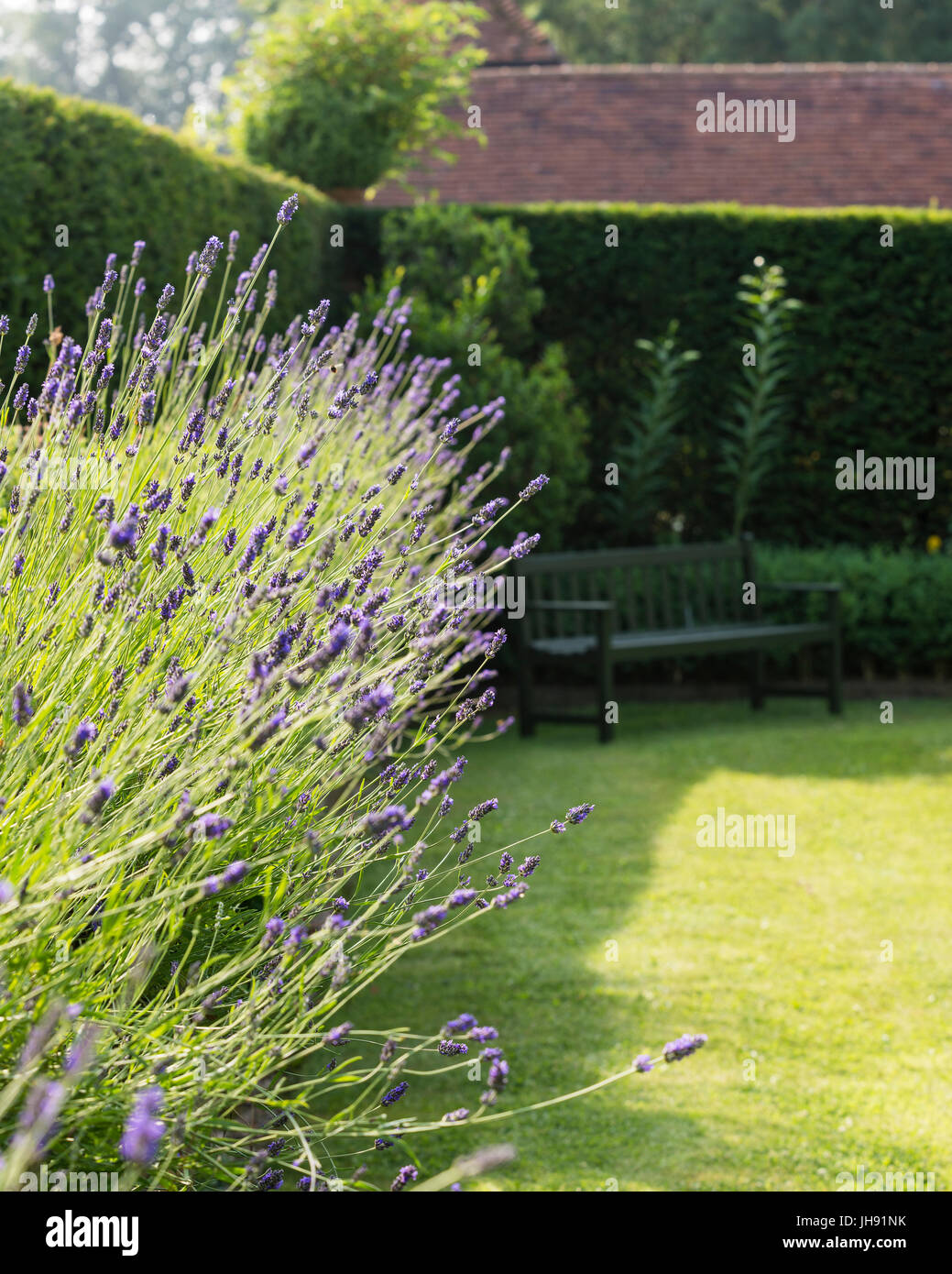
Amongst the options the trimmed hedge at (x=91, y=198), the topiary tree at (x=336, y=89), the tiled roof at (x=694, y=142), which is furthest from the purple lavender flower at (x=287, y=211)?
the tiled roof at (x=694, y=142)

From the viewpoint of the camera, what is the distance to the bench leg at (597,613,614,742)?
738 centimetres

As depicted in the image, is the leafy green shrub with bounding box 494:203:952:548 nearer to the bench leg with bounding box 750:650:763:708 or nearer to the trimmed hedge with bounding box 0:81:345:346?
the bench leg with bounding box 750:650:763:708

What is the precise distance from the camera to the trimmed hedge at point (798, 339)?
9477mm

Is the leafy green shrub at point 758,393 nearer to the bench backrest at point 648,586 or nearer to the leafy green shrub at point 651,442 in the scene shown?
the leafy green shrub at point 651,442

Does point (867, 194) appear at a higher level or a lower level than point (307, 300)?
higher

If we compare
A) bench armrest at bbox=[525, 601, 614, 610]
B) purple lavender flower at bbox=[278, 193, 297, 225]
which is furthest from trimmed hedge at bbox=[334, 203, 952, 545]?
purple lavender flower at bbox=[278, 193, 297, 225]

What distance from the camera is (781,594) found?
888 centimetres

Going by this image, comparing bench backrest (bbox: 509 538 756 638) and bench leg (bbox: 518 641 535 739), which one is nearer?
bench leg (bbox: 518 641 535 739)

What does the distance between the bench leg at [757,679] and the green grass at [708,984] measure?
5.88 ft

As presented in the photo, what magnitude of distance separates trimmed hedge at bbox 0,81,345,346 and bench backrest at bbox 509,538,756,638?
2.76m
